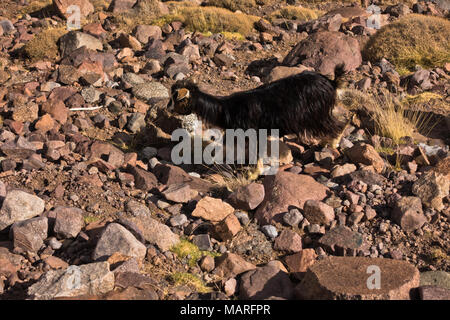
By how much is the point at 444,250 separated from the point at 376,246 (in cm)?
66

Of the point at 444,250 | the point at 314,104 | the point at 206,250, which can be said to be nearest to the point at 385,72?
the point at 314,104

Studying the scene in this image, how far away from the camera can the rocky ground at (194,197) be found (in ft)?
14.0

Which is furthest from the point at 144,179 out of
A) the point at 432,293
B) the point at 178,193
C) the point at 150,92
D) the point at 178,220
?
the point at 432,293

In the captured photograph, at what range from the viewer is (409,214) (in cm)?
525

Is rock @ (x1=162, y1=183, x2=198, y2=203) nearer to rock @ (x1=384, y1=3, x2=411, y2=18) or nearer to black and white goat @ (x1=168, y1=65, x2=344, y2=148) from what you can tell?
black and white goat @ (x1=168, y1=65, x2=344, y2=148)

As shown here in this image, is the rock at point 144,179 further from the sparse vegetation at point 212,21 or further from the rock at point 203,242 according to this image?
the sparse vegetation at point 212,21

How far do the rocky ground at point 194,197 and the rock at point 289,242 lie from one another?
0.05 ft


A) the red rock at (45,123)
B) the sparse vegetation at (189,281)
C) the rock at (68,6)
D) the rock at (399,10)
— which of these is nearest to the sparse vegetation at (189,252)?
the sparse vegetation at (189,281)

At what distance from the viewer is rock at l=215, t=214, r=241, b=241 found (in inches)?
204

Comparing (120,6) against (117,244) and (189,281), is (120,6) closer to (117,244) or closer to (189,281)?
(117,244)

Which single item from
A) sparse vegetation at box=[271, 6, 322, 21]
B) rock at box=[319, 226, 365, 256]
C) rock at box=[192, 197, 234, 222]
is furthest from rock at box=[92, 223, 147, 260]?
sparse vegetation at box=[271, 6, 322, 21]

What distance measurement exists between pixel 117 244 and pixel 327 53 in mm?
6238

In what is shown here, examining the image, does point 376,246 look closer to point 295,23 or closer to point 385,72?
point 385,72

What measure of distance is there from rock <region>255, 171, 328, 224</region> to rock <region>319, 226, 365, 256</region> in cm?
64
